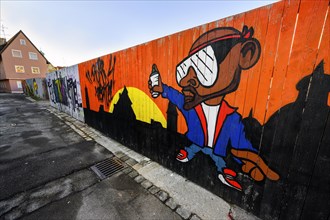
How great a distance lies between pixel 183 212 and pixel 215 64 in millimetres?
2244

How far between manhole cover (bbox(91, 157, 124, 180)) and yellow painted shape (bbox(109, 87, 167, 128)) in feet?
3.93

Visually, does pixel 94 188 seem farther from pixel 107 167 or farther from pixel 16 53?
pixel 16 53

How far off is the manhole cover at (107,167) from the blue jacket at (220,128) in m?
1.85

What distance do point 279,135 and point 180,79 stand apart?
5.33 ft

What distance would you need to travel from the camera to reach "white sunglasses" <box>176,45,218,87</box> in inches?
81.0

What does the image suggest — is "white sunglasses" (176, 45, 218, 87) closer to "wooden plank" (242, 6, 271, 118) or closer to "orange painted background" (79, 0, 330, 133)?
"orange painted background" (79, 0, 330, 133)

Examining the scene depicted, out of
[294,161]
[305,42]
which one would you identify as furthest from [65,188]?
[305,42]

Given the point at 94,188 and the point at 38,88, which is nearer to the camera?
the point at 94,188

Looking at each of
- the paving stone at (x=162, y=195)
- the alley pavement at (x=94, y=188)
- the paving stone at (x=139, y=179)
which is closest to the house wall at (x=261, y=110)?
the alley pavement at (x=94, y=188)

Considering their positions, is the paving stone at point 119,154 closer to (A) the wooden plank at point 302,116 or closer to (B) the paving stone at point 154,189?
(B) the paving stone at point 154,189

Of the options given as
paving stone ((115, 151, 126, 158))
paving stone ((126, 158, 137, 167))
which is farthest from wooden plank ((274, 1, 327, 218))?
paving stone ((115, 151, 126, 158))

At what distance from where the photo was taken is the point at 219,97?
2.07 m

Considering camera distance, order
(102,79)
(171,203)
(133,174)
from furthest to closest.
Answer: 1. (102,79)
2. (133,174)
3. (171,203)

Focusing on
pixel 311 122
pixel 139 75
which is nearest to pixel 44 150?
pixel 139 75
